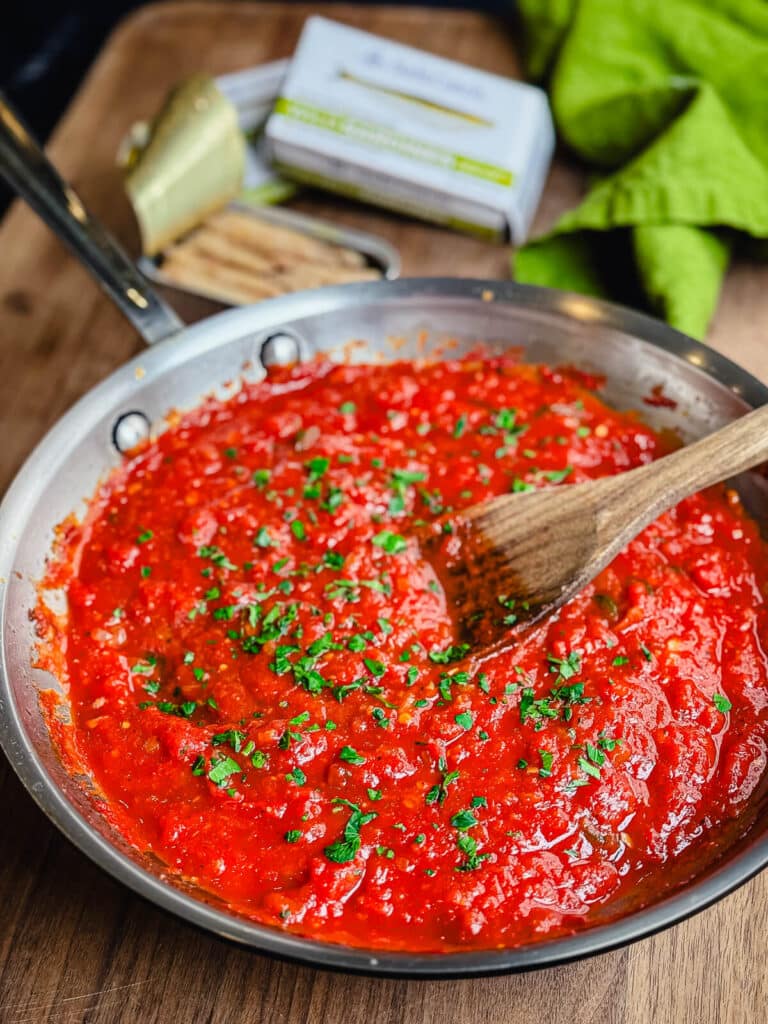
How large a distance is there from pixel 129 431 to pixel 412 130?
1441 mm

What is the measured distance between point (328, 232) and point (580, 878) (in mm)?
2225

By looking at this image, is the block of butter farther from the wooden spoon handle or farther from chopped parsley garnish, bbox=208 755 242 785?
chopped parsley garnish, bbox=208 755 242 785

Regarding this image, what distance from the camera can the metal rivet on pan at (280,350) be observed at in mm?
2886

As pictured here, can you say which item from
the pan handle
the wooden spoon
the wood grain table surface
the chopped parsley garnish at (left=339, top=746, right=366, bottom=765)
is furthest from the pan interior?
the chopped parsley garnish at (left=339, top=746, right=366, bottom=765)

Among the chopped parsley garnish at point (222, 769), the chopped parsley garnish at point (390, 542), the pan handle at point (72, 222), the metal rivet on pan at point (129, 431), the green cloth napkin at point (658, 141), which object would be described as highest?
the pan handle at point (72, 222)

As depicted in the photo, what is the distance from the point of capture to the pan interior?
2441mm

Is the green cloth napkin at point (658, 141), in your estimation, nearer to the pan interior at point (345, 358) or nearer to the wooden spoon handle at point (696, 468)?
the pan interior at point (345, 358)

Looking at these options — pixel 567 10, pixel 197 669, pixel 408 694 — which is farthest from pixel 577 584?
pixel 567 10

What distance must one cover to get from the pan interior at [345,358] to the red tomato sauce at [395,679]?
90 millimetres

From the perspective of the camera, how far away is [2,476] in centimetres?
301

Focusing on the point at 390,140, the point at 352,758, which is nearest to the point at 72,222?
the point at 390,140

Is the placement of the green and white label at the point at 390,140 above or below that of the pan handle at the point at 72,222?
below

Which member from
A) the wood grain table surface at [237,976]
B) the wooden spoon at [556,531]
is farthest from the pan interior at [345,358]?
the wood grain table surface at [237,976]

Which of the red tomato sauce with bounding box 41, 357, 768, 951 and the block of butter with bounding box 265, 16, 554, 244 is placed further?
the block of butter with bounding box 265, 16, 554, 244
